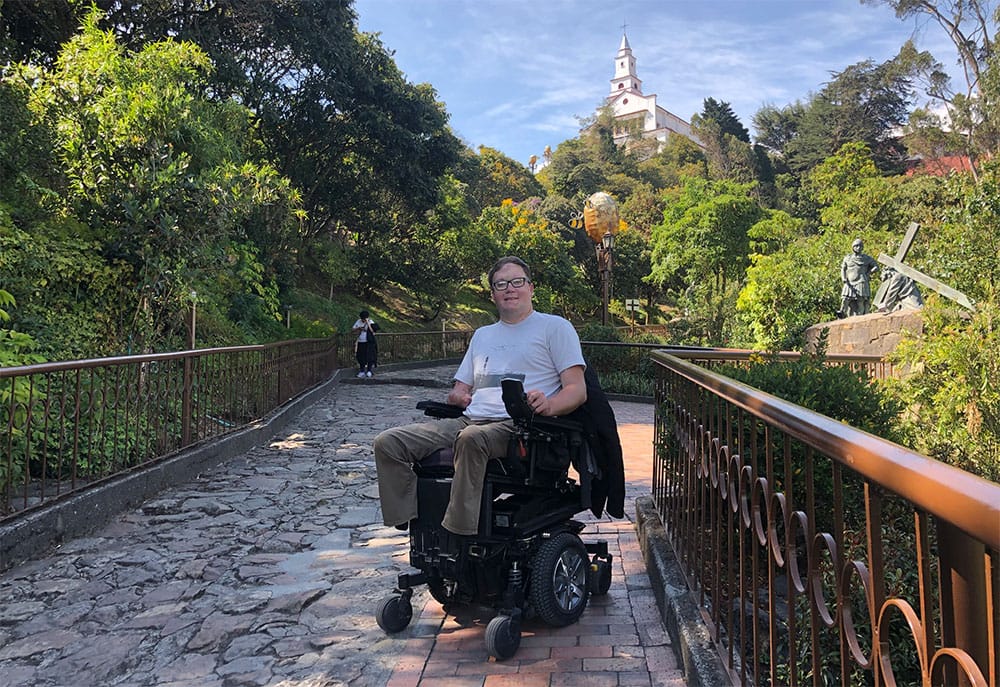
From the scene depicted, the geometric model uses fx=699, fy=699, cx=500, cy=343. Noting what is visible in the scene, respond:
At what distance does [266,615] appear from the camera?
3.33 m

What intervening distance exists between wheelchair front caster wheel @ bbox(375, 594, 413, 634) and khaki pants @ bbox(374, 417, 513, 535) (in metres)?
0.38

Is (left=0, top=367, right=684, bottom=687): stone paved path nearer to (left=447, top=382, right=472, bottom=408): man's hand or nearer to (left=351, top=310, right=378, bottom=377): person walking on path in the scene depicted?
(left=447, top=382, right=472, bottom=408): man's hand

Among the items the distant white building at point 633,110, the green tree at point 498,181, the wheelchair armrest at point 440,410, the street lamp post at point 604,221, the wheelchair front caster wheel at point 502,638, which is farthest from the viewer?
the distant white building at point 633,110

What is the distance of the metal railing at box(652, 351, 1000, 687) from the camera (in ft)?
2.85

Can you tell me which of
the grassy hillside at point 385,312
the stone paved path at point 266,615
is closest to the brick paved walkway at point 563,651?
the stone paved path at point 266,615

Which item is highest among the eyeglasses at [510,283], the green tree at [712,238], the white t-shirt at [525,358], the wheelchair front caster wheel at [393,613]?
the green tree at [712,238]

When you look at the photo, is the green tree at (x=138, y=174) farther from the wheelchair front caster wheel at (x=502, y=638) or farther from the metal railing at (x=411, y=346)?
the metal railing at (x=411, y=346)

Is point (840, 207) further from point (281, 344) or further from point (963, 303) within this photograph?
point (281, 344)

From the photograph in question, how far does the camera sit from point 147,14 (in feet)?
49.0

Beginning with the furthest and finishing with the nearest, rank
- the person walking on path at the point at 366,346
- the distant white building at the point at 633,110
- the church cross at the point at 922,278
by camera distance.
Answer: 1. the distant white building at the point at 633,110
2. the person walking on path at the point at 366,346
3. the church cross at the point at 922,278

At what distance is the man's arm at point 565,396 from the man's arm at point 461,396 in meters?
0.49

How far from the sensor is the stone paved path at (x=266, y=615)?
2.72 meters

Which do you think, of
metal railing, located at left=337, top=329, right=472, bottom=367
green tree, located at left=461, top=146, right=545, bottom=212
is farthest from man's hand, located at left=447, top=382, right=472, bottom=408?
green tree, located at left=461, top=146, right=545, bottom=212

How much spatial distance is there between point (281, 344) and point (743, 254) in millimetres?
25745
